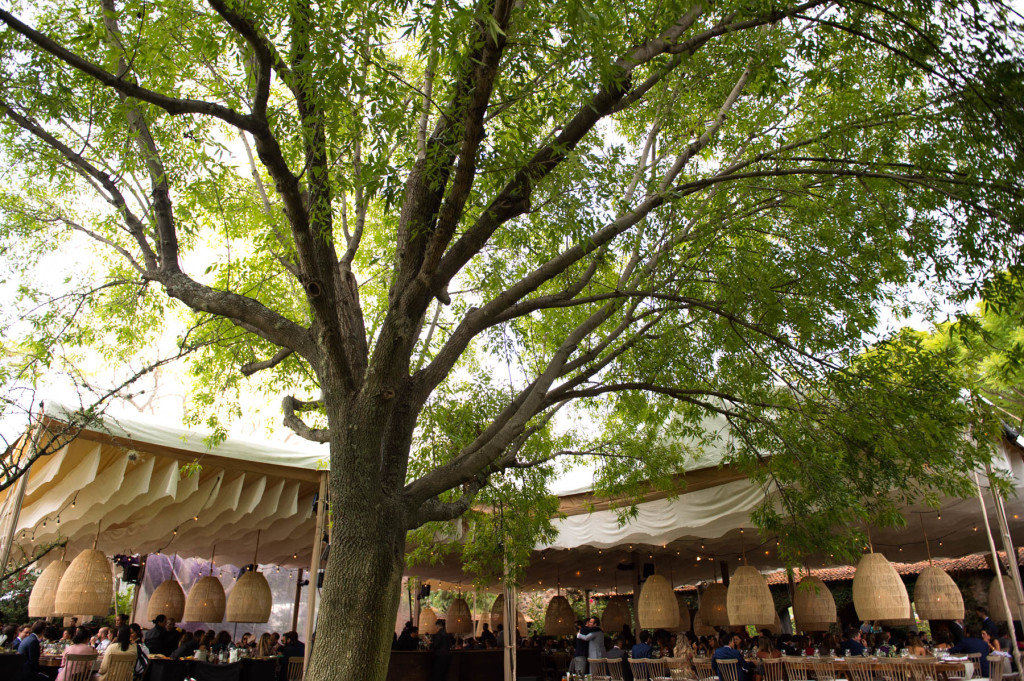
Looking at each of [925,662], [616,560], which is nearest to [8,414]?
[925,662]

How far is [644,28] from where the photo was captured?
4.41 meters

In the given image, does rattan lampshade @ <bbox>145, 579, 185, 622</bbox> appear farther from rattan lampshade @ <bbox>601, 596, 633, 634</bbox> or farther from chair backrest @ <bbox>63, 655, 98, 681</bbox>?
rattan lampshade @ <bbox>601, 596, 633, 634</bbox>

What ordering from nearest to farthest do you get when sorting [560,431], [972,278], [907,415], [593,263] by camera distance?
[972,278], [907,415], [593,263], [560,431]

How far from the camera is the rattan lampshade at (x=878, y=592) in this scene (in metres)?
6.78

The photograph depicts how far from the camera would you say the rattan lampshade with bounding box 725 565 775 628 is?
7.82 meters

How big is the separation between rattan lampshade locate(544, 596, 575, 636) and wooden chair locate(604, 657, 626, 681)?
218 centimetres

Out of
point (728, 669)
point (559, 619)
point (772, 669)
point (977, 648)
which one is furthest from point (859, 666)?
point (559, 619)

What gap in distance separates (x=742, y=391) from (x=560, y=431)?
13.7ft

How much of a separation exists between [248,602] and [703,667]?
6.76 m

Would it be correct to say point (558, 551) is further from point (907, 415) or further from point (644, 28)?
point (644, 28)

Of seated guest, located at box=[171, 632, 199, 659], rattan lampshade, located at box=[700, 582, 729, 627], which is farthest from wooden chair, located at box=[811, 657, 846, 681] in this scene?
seated guest, located at box=[171, 632, 199, 659]

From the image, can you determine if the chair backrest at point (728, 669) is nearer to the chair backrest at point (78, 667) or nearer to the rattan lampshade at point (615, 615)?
the rattan lampshade at point (615, 615)

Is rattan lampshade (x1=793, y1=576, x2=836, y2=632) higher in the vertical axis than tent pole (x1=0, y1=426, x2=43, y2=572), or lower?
lower

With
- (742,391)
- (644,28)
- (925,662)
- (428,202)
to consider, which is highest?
(644,28)
